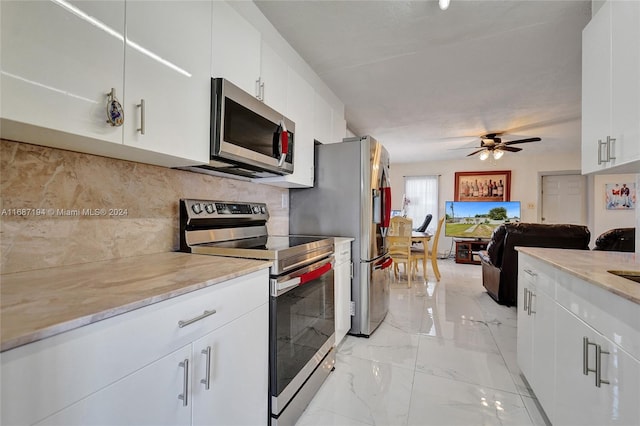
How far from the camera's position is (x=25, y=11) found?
0.76 metres

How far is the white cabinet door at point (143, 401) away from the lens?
1.95 ft

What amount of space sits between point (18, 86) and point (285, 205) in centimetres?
200

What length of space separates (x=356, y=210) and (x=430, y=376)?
134 cm

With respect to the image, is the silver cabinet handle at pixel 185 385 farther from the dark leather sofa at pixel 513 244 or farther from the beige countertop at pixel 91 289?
the dark leather sofa at pixel 513 244

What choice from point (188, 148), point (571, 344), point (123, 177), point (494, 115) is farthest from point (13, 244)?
point (494, 115)

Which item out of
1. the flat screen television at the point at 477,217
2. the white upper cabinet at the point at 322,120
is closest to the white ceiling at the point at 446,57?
the white upper cabinet at the point at 322,120

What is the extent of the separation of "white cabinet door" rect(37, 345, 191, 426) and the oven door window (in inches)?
19.1

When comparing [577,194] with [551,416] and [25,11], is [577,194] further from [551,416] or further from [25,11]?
[25,11]

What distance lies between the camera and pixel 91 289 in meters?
0.79

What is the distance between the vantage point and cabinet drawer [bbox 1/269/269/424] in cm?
51

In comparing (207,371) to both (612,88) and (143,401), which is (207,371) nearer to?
(143,401)

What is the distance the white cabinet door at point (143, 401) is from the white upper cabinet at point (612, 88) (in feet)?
6.36

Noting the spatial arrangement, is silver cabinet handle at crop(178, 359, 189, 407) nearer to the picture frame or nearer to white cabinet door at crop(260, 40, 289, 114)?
white cabinet door at crop(260, 40, 289, 114)

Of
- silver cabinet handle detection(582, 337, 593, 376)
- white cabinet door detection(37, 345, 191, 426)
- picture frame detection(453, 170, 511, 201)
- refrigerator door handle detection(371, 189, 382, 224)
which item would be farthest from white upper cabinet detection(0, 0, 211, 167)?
picture frame detection(453, 170, 511, 201)
